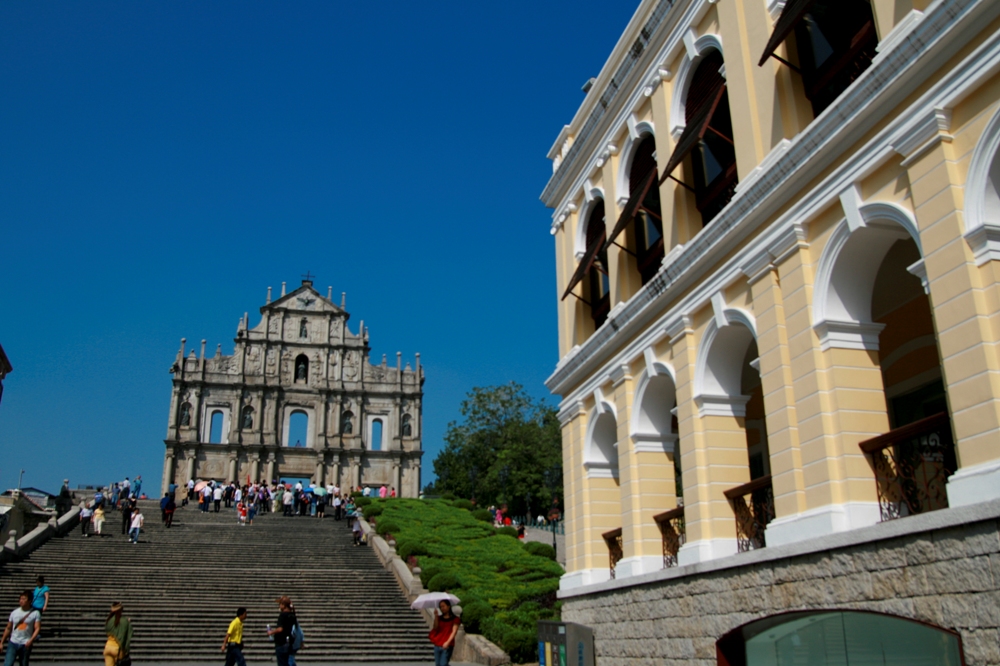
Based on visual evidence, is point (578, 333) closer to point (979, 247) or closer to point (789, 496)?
point (789, 496)

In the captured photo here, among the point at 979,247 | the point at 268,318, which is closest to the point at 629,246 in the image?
the point at 979,247

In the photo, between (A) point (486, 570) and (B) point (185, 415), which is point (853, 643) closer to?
(A) point (486, 570)

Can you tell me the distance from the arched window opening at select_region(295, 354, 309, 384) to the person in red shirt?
5416 cm

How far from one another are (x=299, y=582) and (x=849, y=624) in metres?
19.0

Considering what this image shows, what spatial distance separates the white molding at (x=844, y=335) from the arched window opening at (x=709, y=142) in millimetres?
3589

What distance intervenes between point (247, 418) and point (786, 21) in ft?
190

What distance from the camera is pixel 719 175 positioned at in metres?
14.0

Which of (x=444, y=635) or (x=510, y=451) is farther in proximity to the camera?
(x=510, y=451)

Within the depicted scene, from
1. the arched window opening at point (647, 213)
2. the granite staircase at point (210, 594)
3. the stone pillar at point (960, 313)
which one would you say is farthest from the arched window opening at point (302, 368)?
the stone pillar at point (960, 313)

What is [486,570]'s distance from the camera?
27.0 m

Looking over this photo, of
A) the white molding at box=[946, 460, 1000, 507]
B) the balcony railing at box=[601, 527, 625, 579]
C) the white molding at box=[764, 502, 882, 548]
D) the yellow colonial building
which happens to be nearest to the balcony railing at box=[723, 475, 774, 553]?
the yellow colonial building

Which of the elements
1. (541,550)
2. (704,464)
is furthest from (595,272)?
(541,550)

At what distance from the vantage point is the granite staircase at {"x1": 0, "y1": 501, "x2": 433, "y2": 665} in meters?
19.6

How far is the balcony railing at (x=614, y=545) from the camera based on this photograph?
16.5 m
